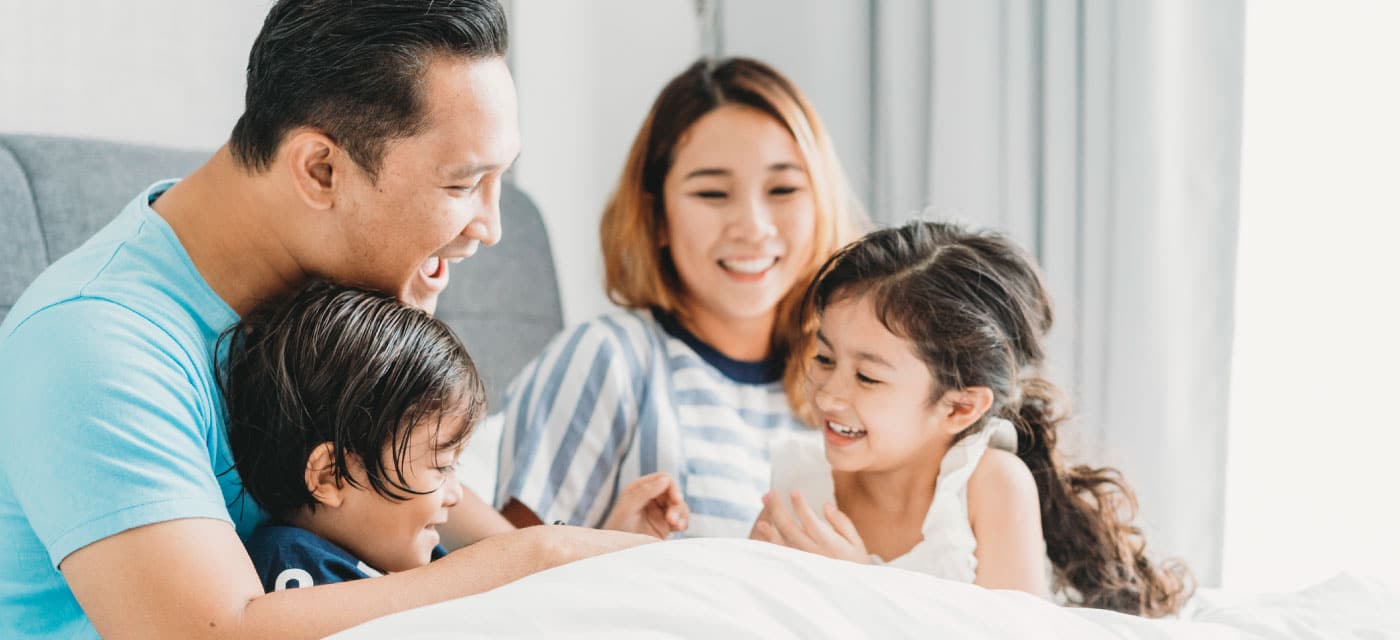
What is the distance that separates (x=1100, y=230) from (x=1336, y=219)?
421mm

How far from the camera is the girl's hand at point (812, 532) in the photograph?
1.38 metres

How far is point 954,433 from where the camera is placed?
1532 millimetres

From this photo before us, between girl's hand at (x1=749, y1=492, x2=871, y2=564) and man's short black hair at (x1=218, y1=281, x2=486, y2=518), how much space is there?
46cm

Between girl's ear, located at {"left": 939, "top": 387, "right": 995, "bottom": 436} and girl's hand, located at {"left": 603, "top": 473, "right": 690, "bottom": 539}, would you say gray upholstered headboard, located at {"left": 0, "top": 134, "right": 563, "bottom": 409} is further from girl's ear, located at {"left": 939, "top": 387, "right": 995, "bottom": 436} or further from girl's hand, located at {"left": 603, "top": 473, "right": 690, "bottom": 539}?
girl's ear, located at {"left": 939, "top": 387, "right": 995, "bottom": 436}

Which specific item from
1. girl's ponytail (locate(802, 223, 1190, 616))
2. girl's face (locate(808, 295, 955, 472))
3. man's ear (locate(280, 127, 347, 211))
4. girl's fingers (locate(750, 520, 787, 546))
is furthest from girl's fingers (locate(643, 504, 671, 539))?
man's ear (locate(280, 127, 347, 211))

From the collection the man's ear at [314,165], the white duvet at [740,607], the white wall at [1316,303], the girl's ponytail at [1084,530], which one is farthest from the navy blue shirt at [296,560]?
the white wall at [1316,303]

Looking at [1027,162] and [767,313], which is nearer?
[767,313]

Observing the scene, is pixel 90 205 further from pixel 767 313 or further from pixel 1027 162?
pixel 1027 162

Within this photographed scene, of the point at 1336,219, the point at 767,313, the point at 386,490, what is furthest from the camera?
the point at 1336,219

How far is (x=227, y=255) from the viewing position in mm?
1148

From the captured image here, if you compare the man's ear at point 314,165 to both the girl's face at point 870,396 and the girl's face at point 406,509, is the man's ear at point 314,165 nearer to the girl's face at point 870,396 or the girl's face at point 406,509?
the girl's face at point 406,509

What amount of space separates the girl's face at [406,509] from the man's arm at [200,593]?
166mm

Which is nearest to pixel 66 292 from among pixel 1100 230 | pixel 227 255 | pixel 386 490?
pixel 227 255

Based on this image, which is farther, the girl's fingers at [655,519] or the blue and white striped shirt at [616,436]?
the blue and white striped shirt at [616,436]
